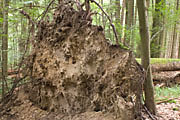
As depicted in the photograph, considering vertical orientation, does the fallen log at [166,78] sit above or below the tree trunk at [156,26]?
below

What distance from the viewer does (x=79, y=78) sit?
→ 183 centimetres

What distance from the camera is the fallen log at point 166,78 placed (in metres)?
7.72

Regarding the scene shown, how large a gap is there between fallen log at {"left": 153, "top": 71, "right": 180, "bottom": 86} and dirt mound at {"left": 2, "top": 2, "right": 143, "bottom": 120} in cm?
662

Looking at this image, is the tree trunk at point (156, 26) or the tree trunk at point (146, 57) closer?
the tree trunk at point (146, 57)

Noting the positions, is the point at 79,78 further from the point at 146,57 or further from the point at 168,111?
the point at 168,111

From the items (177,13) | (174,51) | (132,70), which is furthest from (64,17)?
(174,51)

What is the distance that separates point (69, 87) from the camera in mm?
1880

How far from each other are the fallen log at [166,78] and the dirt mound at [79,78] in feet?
21.7

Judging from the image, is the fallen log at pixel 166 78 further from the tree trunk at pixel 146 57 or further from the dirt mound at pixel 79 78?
the dirt mound at pixel 79 78

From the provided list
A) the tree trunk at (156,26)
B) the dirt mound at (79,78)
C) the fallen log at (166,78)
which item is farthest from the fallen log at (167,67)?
the dirt mound at (79,78)

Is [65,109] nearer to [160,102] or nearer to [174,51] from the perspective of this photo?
[160,102]

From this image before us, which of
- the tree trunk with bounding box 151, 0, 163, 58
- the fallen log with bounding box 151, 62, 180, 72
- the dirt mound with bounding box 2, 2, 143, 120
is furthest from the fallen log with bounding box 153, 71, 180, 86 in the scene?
the dirt mound with bounding box 2, 2, 143, 120

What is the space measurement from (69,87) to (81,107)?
30 centimetres

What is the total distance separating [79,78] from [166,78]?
24.2 ft
